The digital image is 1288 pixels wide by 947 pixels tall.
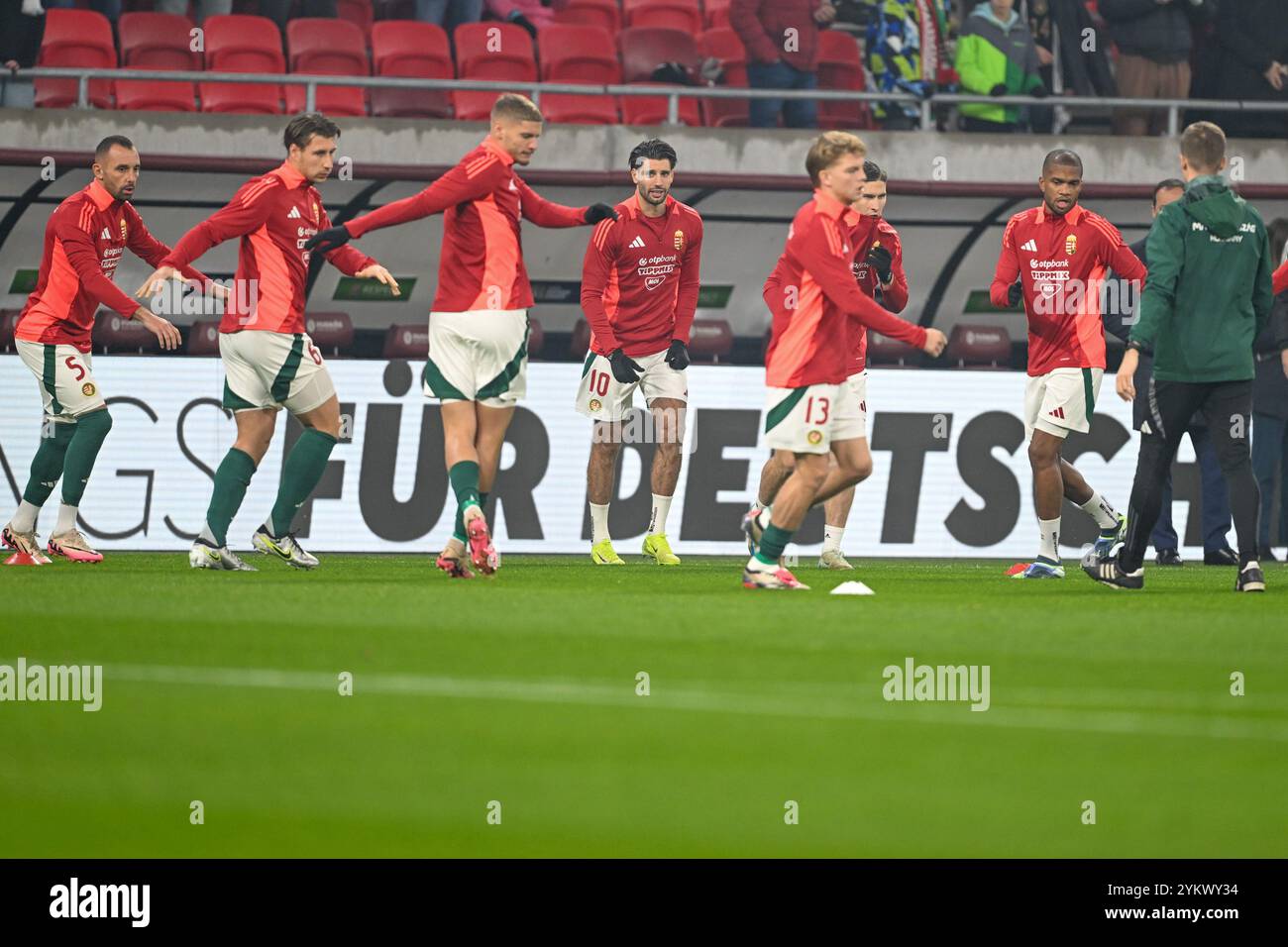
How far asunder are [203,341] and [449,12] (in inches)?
204

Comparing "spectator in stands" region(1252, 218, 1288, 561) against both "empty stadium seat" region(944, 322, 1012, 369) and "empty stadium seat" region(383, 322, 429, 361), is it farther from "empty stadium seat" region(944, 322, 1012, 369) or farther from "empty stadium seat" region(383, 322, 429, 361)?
"empty stadium seat" region(383, 322, 429, 361)

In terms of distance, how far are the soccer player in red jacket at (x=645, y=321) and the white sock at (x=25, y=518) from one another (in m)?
3.27

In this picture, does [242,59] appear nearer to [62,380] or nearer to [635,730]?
[62,380]

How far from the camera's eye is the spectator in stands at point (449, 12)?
61.9ft

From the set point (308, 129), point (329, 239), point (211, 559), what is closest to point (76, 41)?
point (308, 129)

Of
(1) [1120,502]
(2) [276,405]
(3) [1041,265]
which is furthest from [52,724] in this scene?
(1) [1120,502]

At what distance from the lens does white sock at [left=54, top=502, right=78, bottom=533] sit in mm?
11577

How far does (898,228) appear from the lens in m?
17.0

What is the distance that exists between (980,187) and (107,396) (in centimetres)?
726

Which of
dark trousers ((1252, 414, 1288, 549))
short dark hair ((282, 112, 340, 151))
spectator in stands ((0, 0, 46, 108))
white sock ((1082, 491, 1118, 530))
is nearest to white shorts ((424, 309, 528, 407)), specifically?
short dark hair ((282, 112, 340, 151))

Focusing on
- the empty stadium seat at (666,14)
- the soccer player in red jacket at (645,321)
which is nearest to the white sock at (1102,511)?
the soccer player in red jacket at (645,321)

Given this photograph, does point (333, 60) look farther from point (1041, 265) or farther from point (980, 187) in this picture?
point (1041, 265)

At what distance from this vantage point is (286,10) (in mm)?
18688

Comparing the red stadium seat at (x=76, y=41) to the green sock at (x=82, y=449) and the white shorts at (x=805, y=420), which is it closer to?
the green sock at (x=82, y=449)
